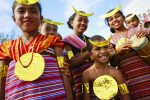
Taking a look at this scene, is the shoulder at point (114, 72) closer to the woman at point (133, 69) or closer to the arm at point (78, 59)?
the woman at point (133, 69)

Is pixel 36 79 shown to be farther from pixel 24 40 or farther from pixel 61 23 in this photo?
pixel 61 23

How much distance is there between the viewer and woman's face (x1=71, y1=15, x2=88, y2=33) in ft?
15.9

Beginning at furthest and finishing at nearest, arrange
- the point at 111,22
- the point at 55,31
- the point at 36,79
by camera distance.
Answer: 1. the point at 55,31
2. the point at 111,22
3. the point at 36,79

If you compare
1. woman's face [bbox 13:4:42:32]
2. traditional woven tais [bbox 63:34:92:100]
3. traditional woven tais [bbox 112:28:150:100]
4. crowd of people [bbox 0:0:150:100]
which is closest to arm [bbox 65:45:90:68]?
crowd of people [bbox 0:0:150:100]

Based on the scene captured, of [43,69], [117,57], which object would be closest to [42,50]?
[43,69]

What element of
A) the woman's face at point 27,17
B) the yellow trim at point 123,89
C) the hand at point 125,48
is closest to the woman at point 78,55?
the hand at point 125,48

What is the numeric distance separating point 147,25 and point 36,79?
4378 mm

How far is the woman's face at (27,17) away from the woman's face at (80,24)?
1852 millimetres

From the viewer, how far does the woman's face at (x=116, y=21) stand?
4.70 metres

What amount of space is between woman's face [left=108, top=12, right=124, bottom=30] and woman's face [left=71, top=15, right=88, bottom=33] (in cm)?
42

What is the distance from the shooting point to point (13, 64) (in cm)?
295

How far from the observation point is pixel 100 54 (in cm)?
418

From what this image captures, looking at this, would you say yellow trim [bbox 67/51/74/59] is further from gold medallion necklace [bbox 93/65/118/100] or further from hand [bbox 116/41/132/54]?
hand [bbox 116/41/132/54]

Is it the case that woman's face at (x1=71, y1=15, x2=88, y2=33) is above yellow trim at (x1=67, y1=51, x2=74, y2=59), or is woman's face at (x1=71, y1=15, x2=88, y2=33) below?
above
